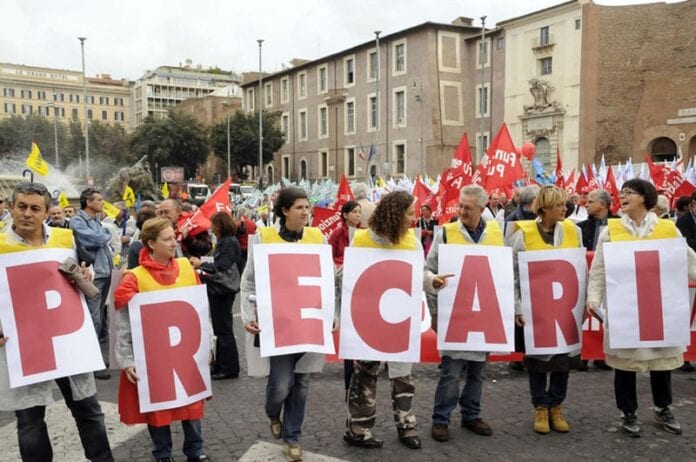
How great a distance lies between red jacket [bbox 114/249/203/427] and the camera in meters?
3.82

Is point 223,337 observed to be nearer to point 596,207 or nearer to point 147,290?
point 147,290

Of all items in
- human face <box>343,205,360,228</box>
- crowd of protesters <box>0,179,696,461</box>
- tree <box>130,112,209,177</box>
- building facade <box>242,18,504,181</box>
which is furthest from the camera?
tree <box>130,112,209,177</box>

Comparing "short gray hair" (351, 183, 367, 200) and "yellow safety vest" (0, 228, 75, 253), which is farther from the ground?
"short gray hair" (351, 183, 367, 200)

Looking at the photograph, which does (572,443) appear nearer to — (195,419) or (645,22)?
(195,419)

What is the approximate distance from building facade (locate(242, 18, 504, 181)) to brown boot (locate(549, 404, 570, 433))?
33.6 metres

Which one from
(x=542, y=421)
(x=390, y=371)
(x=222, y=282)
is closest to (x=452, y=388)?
(x=390, y=371)

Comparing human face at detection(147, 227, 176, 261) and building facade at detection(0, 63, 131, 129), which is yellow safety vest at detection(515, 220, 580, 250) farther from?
building facade at detection(0, 63, 131, 129)

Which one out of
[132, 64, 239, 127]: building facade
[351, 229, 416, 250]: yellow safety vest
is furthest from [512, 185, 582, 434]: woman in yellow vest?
[132, 64, 239, 127]: building facade

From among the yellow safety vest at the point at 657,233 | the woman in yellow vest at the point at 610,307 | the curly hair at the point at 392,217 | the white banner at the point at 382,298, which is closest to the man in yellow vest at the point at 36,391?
the white banner at the point at 382,298

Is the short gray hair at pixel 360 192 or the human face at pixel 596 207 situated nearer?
the human face at pixel 596 207

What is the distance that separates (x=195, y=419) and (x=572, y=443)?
276 centimetres

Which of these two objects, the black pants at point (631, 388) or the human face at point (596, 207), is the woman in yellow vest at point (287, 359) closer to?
the black pants at point (631, 388)

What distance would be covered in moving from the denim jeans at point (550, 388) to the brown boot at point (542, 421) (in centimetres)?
4

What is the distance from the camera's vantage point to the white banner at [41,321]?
135 inches
